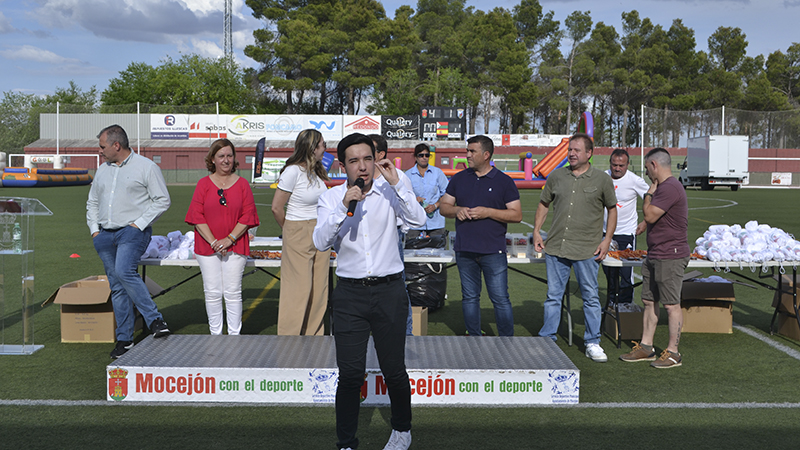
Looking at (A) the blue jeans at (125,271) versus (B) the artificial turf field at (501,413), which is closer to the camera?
(B) the artificial turf field at (501,413)

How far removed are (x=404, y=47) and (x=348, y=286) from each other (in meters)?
62.6

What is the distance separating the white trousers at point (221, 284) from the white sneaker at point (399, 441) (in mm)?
2415

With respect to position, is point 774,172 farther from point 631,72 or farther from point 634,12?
point 634,12

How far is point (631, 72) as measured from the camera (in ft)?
218

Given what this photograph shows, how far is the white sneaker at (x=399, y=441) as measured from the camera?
340cm

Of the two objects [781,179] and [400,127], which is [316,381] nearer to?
[400,127]

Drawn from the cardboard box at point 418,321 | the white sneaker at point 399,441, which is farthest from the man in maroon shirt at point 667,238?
the white sneaker at point 399,441

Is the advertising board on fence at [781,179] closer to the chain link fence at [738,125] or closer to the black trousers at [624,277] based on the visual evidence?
the chain link fence at [738,125]

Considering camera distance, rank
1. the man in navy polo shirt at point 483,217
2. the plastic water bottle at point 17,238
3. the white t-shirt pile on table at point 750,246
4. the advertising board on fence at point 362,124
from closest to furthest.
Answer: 1. the man in navy polo shirt at point 483,217
2. the plastic water bottle at point 17,238
3. the white t-shirt pile on table at point 750,246
4. the advertising board on fence at point 362,124

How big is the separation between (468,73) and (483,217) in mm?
65431

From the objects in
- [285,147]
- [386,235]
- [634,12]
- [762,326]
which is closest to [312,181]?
[386,235]

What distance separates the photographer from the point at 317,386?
4227 mm

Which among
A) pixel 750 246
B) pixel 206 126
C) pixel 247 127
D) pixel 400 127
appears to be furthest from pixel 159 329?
pixel 206 126

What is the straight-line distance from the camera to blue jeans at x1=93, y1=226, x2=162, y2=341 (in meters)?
5.11
